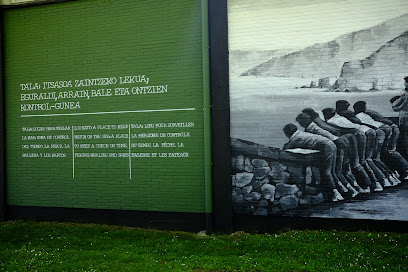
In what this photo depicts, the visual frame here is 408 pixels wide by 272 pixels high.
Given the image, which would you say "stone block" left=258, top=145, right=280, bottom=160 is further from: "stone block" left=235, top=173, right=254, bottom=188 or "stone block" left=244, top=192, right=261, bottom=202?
"stone block" left=244, top=192, right=261, bottom=202

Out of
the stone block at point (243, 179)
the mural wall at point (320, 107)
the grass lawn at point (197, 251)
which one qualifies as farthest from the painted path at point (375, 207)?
the stone block at point (243, 179)

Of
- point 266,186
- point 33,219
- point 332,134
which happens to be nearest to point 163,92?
point 266,186

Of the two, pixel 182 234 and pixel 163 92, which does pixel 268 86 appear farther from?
pixel 182 234

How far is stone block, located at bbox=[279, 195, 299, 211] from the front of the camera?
24.4 feet

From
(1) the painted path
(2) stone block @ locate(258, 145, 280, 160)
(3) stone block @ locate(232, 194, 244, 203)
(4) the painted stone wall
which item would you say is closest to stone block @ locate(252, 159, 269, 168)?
(4) the painted stone wall

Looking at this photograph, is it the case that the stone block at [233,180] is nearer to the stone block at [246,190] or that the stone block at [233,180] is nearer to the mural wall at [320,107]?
the mural wall at [320,107]

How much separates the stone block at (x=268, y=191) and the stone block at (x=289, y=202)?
175 millimetres

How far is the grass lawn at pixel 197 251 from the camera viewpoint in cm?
581

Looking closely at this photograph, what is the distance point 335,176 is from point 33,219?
633 centimetres

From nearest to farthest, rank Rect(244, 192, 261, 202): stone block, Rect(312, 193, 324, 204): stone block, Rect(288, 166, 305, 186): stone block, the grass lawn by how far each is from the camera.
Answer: the grass lawn → Rect(312, 193, 324, 204): stone block → Rect(288, 166, 305, 186): stone block → Rect(244, 192, 261, 202): stone block

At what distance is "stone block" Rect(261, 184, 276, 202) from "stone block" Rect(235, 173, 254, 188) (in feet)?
0.96

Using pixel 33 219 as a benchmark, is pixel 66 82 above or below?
above

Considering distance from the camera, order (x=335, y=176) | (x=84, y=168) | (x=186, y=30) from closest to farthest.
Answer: (x=335, y=176) < (x=186, y=30) < (x=84, y=168)

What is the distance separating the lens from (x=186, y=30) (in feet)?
26.2
